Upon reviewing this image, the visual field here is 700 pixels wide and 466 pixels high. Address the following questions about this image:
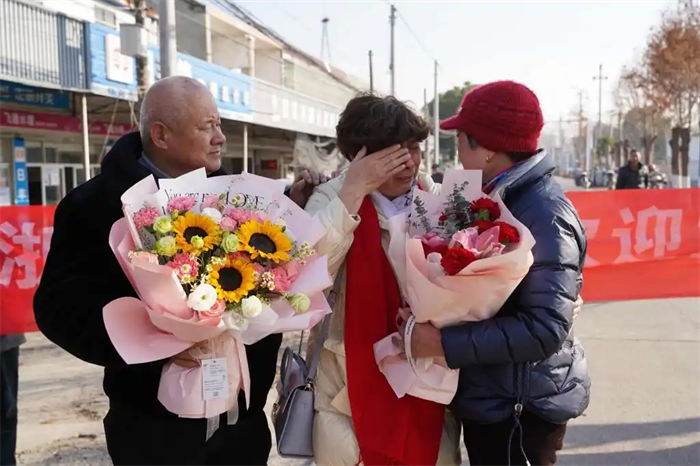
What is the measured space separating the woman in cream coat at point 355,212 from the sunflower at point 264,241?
206 millimetres

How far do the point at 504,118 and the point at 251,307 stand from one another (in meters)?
0.99

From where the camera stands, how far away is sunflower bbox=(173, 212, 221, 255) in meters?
1.63

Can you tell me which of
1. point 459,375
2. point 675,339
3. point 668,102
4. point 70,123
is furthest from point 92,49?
point 668,102

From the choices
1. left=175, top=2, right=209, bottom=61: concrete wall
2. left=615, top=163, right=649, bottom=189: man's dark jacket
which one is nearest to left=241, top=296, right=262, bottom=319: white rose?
left=615, top=163, right=649, bottom=189: man's dark jacket

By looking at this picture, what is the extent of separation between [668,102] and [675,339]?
62.3 feet

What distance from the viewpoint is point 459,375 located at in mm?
1948

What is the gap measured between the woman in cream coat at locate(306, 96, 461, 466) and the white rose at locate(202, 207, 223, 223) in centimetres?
32

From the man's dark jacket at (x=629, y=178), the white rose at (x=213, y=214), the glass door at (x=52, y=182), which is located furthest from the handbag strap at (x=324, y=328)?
the glass door at (x=52, y=182)

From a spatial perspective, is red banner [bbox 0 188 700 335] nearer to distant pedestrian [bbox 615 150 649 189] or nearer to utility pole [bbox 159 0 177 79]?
utility pole [bbox 159 0 177 79]

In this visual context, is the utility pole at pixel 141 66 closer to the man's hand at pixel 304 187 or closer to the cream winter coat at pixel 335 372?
the man's hand at pixel 304 187

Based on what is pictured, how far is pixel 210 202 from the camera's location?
5.98 ft

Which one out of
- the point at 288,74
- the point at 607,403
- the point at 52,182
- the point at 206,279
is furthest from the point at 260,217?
the point at 288,74

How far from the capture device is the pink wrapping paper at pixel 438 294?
167cm

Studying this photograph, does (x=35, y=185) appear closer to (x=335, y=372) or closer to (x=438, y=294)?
(x=335, y=372)
